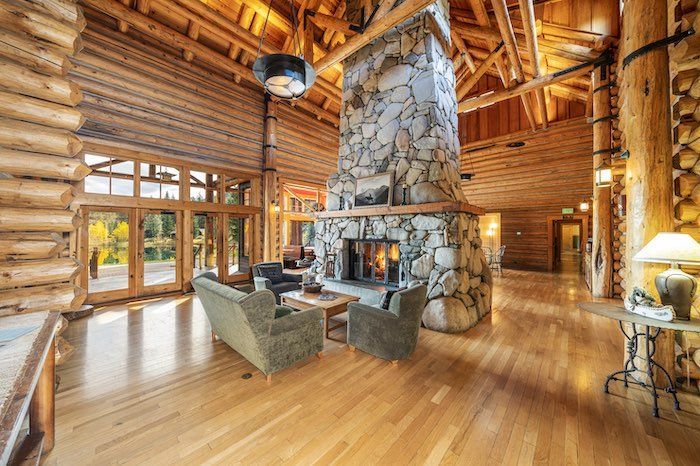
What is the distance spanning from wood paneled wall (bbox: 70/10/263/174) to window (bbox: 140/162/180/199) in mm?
376

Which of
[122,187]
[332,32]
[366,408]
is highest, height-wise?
[332,32]

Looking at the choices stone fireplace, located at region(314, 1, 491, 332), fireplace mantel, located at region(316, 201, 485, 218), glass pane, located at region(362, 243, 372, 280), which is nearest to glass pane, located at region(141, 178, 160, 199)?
stone fireplace, located at region(314, 1, 491, 332)

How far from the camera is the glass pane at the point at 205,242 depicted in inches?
288

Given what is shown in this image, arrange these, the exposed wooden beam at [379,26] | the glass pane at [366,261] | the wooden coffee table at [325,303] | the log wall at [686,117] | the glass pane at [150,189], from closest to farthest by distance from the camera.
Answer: the log wall at [686,117], the wooden coffee table at [325,303], the exposed wooden beam at [379,26], the glass pane at [366,261], the glass pane at [150,189]

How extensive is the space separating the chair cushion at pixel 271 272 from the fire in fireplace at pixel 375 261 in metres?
1.65

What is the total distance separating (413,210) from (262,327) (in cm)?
303

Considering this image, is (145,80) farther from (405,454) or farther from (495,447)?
(495,447)

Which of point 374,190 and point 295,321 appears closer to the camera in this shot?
point 295,321

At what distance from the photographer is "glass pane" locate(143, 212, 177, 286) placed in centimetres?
630

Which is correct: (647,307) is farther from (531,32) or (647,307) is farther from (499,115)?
(499,115)

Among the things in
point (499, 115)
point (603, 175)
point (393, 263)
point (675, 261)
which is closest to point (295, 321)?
point (393, 263)

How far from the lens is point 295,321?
2.97m

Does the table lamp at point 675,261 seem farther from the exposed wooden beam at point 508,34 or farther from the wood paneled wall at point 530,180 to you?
the wood paneled wall at point 530,180

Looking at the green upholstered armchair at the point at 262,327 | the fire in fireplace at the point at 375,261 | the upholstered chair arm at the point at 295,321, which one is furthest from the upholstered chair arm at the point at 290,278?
the upholstered chair arm at the point at 295,321
